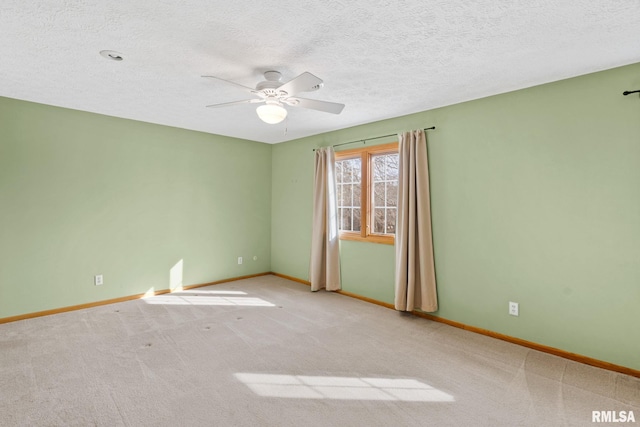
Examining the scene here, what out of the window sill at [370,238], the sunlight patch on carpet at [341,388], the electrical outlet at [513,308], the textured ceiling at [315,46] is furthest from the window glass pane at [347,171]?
the sunlight patch on carpet at [341,388]

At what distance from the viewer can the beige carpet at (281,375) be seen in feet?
6.74

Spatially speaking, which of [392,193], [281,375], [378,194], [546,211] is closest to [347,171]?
[378,194]

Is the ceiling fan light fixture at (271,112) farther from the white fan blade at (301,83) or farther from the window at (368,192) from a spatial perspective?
the window at (368,192)

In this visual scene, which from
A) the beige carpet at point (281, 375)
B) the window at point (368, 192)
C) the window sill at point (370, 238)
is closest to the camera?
the beige carpet at point (281, 375)

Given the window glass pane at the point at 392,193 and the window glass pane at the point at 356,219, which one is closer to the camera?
the window glass pane at the point at 392,193

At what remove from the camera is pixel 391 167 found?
14.2 feet

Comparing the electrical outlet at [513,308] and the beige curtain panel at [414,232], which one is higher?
the beige curtain panel at [414,232]

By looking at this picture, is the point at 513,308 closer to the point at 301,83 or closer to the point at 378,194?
the point at 378,194

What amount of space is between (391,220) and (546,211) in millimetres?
1792

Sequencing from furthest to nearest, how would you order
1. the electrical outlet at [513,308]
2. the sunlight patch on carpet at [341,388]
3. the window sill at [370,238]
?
the window sill at [370,238] < the electrical outlet at [513,308] < the sunlight patch on carpet at [341,388]

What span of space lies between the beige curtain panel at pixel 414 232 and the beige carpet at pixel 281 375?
30 centimetres

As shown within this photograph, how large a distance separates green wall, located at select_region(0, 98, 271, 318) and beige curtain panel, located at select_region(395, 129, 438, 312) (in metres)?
2.92

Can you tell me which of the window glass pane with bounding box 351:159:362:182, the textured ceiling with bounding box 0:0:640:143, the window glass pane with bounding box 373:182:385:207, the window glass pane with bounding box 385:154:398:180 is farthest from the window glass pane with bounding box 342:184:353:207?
the textured ceiling with bounding box 0:0:640:143

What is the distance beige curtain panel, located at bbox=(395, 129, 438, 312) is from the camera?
3693mm
